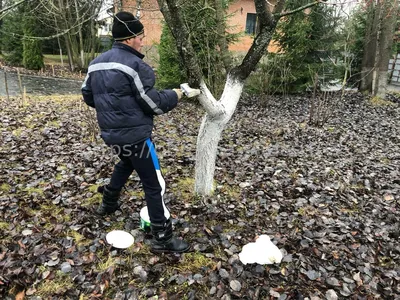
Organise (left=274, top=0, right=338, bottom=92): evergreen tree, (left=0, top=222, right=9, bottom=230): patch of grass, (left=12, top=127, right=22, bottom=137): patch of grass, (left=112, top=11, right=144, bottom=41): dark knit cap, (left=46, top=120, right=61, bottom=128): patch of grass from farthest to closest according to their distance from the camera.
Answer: (left=274, top=0, right=338, bottom=92): evergreen tree, (left=46, top=120, right=61, bottom=128): patch of grass, (left=12, top=127, right=22, bottom=137): patch of grass, (left=0, top=222, right=9, bottom=230): patch of grass, (left=112, top=11, right=144, bottom=41): dark knit cap

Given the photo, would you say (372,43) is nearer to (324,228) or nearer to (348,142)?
(348,142)

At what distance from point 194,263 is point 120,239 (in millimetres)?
703

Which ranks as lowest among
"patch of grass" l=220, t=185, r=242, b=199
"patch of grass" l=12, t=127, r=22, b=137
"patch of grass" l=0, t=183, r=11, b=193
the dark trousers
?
"patch of grass" l=220, t=185, r=242, b=199

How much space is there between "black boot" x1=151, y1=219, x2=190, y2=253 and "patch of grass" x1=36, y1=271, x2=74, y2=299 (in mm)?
710

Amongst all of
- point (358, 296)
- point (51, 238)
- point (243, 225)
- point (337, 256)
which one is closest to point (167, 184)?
point (243, 225)

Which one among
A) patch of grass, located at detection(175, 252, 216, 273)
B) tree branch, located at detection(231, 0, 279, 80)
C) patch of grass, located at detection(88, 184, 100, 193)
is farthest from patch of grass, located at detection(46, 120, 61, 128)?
patch of grass, located at detection(175, 252, 216, 273)

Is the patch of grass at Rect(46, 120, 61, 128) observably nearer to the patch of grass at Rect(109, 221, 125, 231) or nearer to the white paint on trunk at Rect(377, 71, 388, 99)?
the patch of grass at Rect(109, 221, 125, 231)

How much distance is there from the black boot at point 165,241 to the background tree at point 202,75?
91 cm

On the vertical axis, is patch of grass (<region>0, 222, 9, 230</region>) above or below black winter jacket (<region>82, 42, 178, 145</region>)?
below

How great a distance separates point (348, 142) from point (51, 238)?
5487 millimetres

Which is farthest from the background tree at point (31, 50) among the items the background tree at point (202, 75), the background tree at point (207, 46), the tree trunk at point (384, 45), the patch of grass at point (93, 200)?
Result: the background tree at point (202, 75)

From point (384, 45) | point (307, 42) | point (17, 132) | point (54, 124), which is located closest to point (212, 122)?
point (17, 132)

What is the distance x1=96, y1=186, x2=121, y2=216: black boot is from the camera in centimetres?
314

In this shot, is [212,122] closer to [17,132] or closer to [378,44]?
[17,132]
